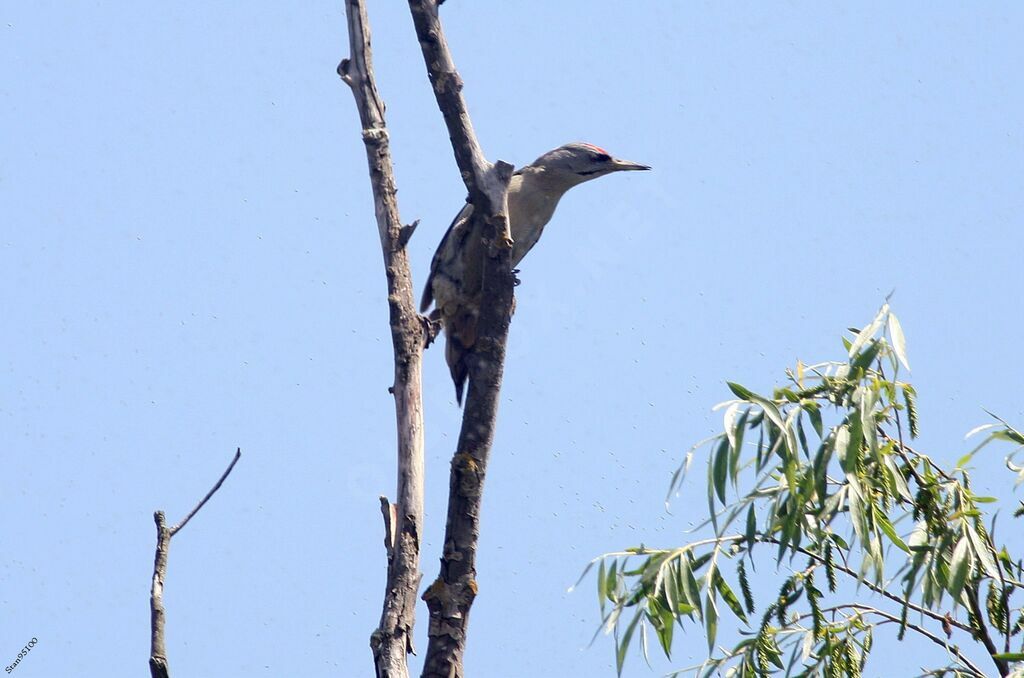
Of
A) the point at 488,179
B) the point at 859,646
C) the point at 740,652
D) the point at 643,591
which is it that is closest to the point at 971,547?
the point at 859,646

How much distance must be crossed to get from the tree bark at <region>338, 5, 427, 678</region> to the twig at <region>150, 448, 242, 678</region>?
0.91 meters

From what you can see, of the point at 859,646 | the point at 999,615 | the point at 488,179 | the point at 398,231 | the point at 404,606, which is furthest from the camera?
the point at 398,231

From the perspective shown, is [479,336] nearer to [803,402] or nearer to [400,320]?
[400,320]

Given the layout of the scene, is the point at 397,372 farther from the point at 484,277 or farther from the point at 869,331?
the point at 869,331

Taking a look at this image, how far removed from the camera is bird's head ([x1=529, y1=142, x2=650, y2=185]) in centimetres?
762

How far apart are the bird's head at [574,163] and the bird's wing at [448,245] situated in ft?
2.25

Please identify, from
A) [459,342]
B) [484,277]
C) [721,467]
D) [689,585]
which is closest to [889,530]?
[721,467]

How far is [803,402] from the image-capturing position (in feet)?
13.7

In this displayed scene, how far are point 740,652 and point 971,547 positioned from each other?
93 centimetres

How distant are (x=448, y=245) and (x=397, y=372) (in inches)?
74.1

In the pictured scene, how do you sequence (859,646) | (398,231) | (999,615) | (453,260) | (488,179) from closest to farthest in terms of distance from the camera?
(999,615)
(859,646)
(488,179)
(398,231)
(453,260)

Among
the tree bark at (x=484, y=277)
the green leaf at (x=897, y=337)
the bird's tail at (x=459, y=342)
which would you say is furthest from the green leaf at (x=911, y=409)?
the bird's tail at (x=459, y=342)

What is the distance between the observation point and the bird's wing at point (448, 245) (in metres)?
7.00

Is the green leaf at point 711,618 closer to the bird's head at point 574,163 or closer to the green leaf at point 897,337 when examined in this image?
the green leaf at point 897,337
